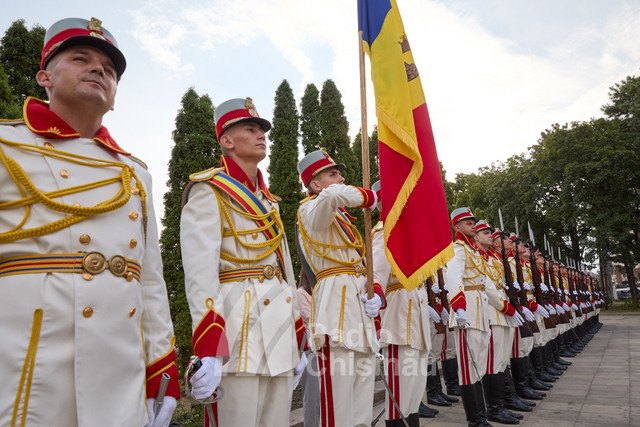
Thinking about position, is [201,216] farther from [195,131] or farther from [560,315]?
[560,315]

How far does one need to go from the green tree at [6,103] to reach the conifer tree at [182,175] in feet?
8.60

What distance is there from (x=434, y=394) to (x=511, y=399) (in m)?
1.13

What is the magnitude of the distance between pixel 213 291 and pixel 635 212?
31.5m

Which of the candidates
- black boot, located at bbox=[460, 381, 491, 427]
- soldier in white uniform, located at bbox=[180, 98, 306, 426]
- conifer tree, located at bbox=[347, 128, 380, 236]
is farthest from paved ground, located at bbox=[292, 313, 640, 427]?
conifer tree, located at bbox=[347, 128, 380, 236]

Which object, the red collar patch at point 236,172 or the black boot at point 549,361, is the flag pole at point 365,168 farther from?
the black boot at point 549,361

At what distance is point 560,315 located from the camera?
11.4m

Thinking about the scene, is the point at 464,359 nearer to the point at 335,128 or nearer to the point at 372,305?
the point at 372,305

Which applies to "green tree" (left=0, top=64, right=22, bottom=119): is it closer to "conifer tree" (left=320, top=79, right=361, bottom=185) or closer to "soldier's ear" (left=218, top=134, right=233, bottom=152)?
"soldier's ear" (left=218, top=134, right=233, bottom=152)

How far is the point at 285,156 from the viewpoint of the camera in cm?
1380

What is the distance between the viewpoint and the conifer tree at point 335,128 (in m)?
15.6

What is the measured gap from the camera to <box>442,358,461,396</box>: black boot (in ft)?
26.0

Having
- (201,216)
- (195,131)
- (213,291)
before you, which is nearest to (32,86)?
(195,131)

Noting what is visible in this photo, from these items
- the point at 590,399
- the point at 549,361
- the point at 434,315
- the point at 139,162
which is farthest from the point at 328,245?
the point at 549,361

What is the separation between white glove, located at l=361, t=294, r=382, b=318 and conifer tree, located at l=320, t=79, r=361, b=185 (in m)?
11.6
